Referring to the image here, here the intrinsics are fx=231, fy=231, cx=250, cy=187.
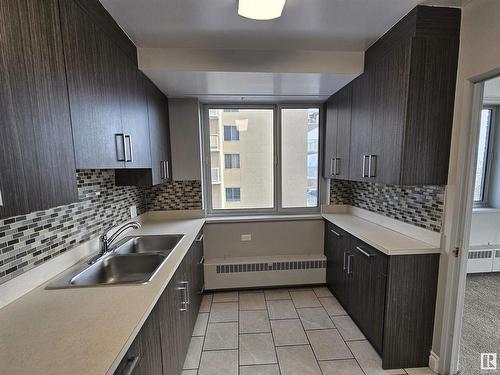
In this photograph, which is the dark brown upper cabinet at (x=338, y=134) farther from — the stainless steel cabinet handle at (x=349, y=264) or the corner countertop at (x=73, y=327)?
the corner countertop at (x=73, y=327)

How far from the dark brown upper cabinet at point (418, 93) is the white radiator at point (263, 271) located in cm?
153

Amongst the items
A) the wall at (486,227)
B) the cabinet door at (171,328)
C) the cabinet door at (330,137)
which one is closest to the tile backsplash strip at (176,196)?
the cabinet door at (171,328)

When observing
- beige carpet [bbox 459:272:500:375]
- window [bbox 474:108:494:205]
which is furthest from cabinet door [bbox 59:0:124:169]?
window [bbox 474:108:494:205]

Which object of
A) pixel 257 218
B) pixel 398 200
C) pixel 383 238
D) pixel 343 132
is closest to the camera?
pixel 383 238

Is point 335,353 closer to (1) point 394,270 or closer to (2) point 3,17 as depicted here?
(1) point 394,270

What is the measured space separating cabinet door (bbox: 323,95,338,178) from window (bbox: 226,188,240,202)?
1.23 meters

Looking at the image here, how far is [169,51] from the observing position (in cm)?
196

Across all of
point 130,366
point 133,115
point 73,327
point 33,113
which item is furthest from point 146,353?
point 133,115

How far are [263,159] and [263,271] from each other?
147 centimetres

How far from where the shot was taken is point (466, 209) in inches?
62.1

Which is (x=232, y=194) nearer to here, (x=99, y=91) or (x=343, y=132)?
(x=343, y=132)

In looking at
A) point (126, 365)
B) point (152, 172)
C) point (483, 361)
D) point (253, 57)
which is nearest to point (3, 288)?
point (126, 365)

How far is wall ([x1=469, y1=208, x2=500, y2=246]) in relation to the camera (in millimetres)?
2967

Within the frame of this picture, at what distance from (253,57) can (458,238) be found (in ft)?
6.86
